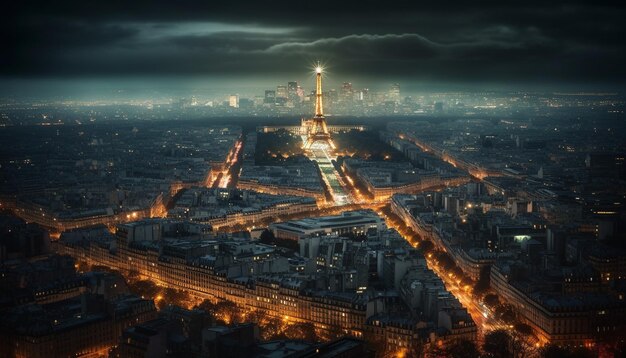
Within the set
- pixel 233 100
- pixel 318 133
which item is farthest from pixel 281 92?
pixel 318 133

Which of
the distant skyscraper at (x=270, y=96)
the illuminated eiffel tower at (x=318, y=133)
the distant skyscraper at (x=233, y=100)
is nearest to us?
the illuminated eiffel tower at (x=318, y=133)

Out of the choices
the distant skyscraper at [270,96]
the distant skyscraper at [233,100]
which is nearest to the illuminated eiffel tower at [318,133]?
the distant skyscraper at [270,96]

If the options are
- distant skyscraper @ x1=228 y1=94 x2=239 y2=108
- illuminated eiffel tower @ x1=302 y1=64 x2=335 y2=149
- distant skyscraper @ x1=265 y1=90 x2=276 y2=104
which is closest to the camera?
illuminated eiffel tower @ x1=302 y1=64 x2=335 y2=149

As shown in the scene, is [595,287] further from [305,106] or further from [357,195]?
[305,106]

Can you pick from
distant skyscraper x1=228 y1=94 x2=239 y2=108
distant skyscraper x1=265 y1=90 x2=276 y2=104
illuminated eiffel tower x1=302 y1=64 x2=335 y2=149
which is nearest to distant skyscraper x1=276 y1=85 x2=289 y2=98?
distant skyscraper x1=265 y1=90 x2=276 y2=104

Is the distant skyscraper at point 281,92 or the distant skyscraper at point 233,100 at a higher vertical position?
the distant skyscraper at point 281,92

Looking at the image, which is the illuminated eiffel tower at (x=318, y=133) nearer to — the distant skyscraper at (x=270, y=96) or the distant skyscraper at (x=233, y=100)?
the distant skyscraper at (x=270, y=96)

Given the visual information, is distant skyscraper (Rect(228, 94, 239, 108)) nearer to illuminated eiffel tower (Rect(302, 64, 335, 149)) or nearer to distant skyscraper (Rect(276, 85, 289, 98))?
distant skyscraper (Rect(276, 85, 289, 98))

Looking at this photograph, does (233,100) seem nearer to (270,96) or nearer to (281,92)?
(270,96)
